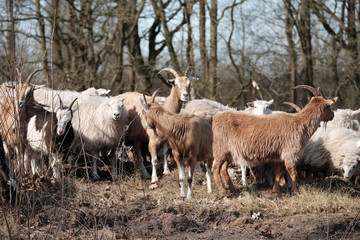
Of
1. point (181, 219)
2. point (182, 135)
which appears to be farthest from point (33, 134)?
point (181, 219)

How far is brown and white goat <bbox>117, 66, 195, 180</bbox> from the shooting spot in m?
9.29

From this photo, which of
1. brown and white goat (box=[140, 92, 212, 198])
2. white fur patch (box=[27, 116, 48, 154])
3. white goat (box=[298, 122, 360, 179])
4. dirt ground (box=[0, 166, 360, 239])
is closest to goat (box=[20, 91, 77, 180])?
white fur patch (box=[27, 116, 48, 154])

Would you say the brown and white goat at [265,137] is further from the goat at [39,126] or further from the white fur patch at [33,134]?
the white fur patch at [33,134]

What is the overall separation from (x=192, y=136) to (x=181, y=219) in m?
1.47

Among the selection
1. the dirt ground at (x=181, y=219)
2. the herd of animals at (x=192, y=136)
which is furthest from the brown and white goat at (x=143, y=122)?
the dirt ground at (x=181, y=219)

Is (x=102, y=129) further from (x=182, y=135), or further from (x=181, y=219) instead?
(x=181, y=219)

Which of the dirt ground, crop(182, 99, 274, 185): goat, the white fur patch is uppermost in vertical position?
crop(182, 99, 274, 185): goat

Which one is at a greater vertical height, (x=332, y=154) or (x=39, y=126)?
(x=39, y=126)

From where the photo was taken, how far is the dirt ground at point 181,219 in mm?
5740

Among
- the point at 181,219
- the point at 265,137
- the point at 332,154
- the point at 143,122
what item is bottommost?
the point at 181,219

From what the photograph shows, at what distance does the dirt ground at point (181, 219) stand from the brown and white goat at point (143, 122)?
1.78 metres

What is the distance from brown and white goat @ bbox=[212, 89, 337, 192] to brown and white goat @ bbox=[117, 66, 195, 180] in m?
1.61

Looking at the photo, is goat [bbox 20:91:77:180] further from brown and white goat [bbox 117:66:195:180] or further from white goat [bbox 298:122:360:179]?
white goat [bbox 298:122:360:179]

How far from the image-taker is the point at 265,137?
25.2 feet
